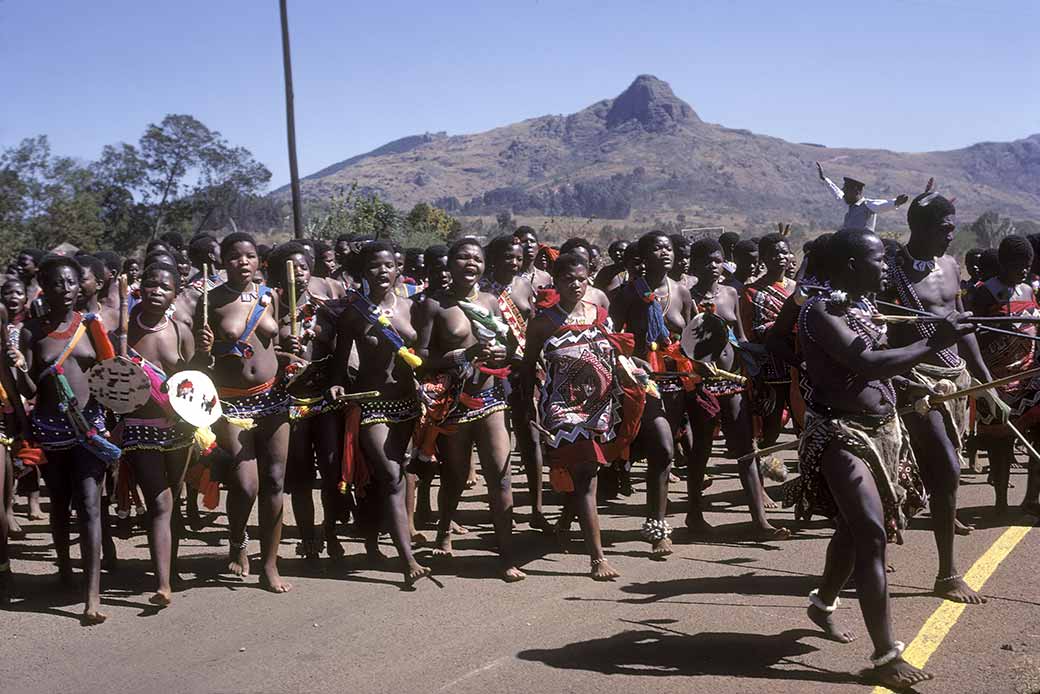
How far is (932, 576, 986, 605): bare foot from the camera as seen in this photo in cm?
614

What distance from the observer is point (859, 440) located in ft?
16.9

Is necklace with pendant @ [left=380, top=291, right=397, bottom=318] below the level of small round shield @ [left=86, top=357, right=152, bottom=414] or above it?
above

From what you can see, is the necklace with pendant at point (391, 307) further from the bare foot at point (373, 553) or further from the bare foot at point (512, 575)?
the bare foot at point (512, 575)

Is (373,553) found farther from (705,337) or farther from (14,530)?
(14,530)

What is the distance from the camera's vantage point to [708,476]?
1078 cm

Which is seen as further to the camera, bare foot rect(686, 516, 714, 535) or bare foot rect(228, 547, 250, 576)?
bare foot rect(686, 516, 714, 535)

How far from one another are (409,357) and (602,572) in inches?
72.3

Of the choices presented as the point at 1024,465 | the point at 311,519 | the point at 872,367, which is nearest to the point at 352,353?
the point at 311,519

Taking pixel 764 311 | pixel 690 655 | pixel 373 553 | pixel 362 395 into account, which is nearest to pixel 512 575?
pixel 373 553

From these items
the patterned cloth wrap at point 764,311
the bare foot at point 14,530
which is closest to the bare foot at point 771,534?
the patterned cloth wrap at point 764,311

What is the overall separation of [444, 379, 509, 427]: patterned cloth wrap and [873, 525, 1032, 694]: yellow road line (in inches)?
115

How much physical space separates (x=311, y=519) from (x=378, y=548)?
53cm

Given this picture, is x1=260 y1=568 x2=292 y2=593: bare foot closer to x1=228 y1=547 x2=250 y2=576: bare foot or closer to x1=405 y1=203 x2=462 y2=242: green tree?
x1=228 y1=547 x2=250 y2=576: bare foot

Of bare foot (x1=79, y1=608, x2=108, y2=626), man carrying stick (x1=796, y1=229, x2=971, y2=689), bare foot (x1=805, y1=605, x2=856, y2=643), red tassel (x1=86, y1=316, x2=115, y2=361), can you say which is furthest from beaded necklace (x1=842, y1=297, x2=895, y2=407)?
bare foot (x1=79, y1=608, x2=108, y2=626)
